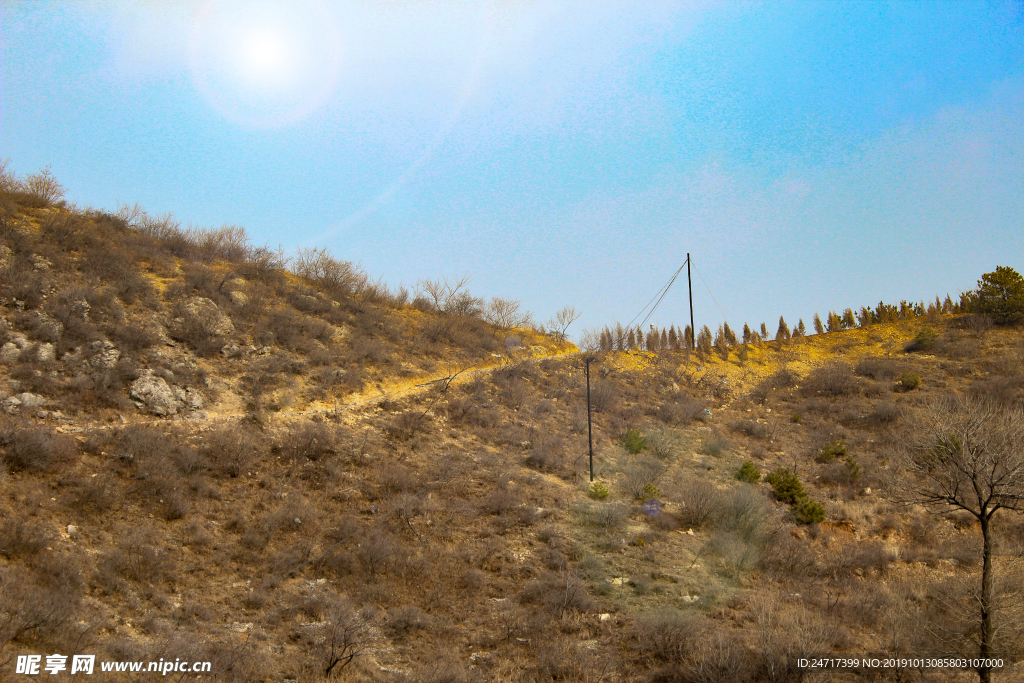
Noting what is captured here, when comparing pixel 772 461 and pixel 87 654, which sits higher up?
pixel 772 461

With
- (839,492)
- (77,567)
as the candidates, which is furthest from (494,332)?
(77,567)

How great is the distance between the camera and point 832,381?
3228 centimetres

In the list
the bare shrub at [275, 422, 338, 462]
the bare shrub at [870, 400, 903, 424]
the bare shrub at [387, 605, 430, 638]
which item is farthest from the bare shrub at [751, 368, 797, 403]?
the bare shrub at [387, 605, 430, 638]

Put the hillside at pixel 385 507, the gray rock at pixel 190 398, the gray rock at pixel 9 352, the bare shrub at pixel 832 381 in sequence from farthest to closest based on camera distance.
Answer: the bare shrub at pixel 832 381
the gray rock at pixel 190 398
the gray rock at pixel 9 352
the hillside at pixel 385 507

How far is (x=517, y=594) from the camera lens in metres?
13.8

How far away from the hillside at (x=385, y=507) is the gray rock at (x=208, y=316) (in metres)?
0.13

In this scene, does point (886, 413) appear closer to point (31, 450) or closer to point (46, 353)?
point (31, 450)

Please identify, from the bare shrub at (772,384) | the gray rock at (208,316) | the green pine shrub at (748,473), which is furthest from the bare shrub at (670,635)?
the bare shrub at (772,384)

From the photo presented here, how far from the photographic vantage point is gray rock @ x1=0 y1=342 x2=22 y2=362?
15625 mm

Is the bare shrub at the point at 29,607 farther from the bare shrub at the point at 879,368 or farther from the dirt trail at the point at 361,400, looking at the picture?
the bare shrub at the point at 879,368

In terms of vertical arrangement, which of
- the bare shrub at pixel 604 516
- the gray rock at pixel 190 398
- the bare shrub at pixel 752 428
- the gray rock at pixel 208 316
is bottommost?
the bare shrub at pixel 604 516

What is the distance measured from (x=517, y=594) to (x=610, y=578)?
2.57m

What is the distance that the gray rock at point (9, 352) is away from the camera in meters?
15.6

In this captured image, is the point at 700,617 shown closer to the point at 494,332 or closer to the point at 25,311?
the point at 25,311
